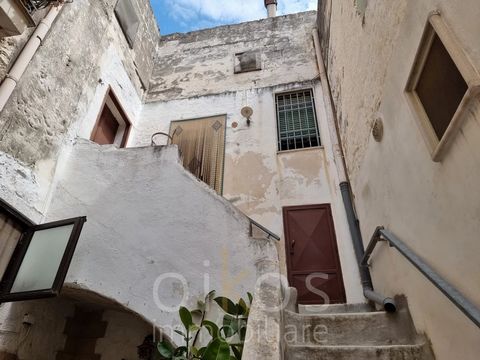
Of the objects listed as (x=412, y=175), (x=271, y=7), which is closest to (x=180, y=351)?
(x=412, y=175)

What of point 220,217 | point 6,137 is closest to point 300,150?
point 220,217

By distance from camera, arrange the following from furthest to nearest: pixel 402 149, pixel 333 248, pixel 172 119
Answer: pixel 172 119 → pixel 333 248 → pixel 402 149

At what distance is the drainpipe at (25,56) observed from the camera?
4.12 m

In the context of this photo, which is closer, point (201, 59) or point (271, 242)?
point (271, 242)

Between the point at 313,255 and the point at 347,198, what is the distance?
1.18 metres

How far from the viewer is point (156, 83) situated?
30.3 ft

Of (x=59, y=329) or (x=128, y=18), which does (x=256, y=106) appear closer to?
(x=128, y=18)

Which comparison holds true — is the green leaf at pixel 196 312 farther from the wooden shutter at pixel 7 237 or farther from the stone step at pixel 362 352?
the wooden shutter at pixel 7 237

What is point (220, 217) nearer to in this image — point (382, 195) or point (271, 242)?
point (271, 242)

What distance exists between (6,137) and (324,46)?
671cm

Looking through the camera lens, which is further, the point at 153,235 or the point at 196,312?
the point at 153,235

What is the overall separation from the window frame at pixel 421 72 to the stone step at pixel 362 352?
1567mm

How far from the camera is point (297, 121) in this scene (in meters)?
7.48

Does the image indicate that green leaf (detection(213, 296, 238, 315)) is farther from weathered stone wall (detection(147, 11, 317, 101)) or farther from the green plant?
weathered stone wall (detection(147, 11, 317, 101))
